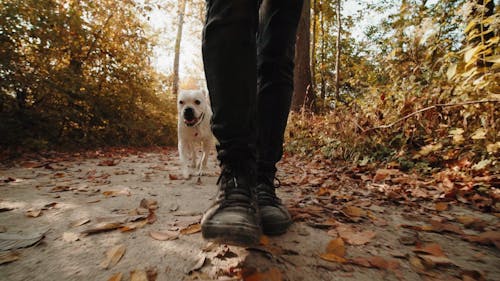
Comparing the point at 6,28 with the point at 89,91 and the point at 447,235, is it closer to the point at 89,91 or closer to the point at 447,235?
the point at 89,91

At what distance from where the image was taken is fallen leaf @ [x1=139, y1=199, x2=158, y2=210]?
159cm

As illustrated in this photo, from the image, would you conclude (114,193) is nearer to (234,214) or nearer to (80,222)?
(80,222)

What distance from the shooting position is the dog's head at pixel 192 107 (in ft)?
10.1

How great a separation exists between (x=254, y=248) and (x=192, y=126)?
2296 millimetres

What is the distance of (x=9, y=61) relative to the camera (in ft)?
13.0

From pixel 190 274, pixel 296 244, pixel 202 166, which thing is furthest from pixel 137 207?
pixel 202 166

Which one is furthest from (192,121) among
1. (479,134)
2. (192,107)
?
(479,134)

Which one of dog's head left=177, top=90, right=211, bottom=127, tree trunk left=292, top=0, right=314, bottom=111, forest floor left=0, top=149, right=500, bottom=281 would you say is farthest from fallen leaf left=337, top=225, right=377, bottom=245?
tree trunk left=292, top=0, right=314, bottom=111

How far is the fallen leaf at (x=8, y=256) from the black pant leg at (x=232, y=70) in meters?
0.83

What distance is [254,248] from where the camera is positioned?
995 mm

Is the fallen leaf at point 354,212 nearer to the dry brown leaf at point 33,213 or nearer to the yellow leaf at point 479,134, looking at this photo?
the yellow leaf at point 479,134

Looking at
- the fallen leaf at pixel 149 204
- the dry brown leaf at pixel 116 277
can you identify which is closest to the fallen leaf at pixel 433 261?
the dry brown leaf at pixel 116 277

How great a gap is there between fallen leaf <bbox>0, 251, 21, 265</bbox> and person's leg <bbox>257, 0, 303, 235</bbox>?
968 millimetres

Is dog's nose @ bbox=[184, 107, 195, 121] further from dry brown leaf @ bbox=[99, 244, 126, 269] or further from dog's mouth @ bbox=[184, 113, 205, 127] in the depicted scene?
dry brown leaf @ bbox=[99, 244, 126, 269]
